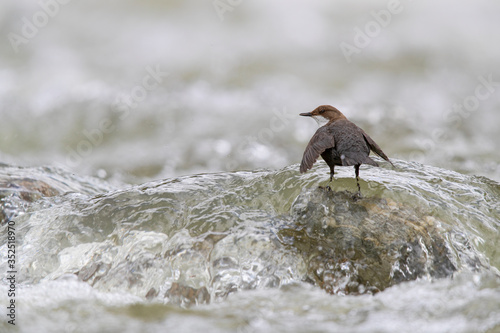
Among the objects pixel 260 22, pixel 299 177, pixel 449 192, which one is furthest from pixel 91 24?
pixel 449 192

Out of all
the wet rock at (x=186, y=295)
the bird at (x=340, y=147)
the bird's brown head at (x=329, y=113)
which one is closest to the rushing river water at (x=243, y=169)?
A: the wet rock at (x=186, y=295)

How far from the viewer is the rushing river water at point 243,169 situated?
120 inches

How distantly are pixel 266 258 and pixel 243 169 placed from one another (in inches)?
202

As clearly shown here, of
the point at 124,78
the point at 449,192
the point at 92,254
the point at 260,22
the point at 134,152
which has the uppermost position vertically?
the point at 260,22

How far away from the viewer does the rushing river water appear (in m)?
3.04

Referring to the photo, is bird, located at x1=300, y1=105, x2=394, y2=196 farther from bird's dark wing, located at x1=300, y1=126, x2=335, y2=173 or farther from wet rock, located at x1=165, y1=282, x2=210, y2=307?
wet rock, located at x1=165, y1=282, x2=210, y2=307

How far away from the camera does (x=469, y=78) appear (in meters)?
11.4

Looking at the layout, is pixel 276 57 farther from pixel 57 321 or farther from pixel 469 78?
pixel 57 321

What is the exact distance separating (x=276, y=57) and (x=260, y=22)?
143 centimetres

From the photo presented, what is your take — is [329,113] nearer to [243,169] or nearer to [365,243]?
[365,243]

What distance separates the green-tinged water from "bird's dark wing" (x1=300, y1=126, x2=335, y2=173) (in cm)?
31

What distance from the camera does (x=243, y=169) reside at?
8.40 metres

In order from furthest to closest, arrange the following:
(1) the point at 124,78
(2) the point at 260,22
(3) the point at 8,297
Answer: (2) the point at 260,22 → (1) the point at 124,78 → (3) the point at 8,297

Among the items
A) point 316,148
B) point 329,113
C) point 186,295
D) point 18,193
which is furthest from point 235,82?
point 186,295
